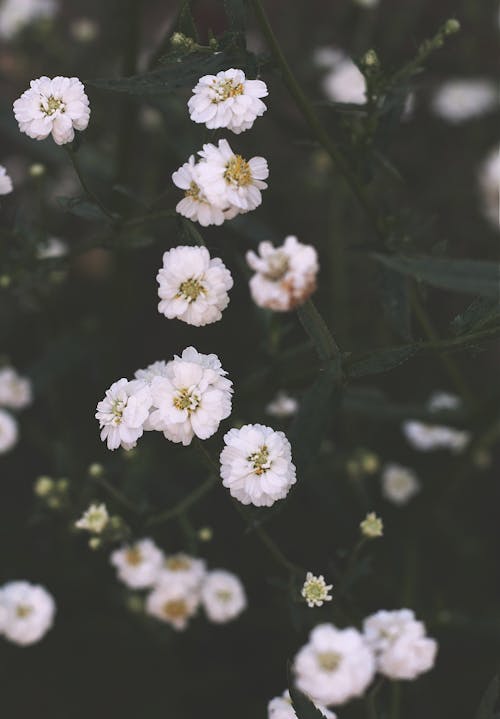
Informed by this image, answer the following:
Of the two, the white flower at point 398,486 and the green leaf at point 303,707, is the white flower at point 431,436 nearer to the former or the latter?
the white flower at point 398,486

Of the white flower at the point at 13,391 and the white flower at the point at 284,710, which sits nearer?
the white flower at the point at 284,710

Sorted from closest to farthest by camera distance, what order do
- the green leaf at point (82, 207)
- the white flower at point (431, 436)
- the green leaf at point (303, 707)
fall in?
1. the green leaf at point (303, 707)
2. the green leaf at point (82, 207)
3. the white flower at point (431, 436)

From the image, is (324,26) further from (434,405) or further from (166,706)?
(166,706)

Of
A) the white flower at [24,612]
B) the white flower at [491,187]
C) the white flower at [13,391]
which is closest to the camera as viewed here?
the white flower at [24,612]

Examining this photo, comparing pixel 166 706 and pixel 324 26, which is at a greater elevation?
pixel 324 26

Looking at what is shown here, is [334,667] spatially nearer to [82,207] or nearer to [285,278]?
[285,278]

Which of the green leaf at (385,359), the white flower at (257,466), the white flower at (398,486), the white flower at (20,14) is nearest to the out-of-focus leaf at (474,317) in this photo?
the green leaf at (385,359)

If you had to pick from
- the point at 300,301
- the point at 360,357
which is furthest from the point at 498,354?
the point at 300,301
